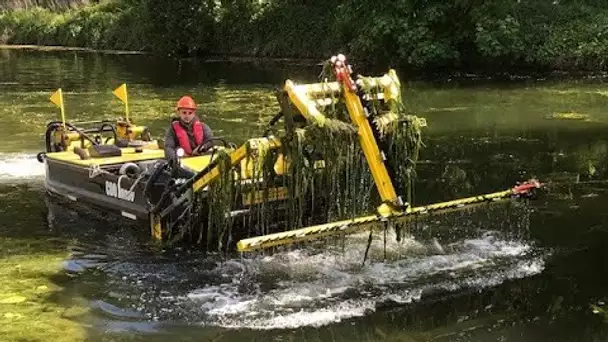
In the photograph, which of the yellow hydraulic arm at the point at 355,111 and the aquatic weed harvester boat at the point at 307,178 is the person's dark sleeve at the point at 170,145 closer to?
the aquatic weed harvester boat at the point at 307,178

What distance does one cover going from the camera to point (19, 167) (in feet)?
42.2

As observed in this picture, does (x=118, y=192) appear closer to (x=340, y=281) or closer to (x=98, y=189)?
(x=98, y=189)

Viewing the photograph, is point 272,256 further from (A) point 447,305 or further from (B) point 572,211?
(B) point 572,211

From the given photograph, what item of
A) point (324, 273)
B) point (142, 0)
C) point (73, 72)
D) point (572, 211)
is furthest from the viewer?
point (142, 0)

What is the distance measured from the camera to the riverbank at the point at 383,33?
26297 mm

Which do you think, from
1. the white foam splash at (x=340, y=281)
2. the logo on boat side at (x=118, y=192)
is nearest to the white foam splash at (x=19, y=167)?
the logo on boat side at (x=118, y=192)

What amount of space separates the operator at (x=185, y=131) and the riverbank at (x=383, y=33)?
61.4ft

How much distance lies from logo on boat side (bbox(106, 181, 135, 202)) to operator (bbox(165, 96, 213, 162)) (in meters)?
0.59

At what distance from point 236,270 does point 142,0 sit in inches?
1523

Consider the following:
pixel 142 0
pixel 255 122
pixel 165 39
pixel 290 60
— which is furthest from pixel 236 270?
pixel 142 0

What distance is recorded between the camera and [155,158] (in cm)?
989

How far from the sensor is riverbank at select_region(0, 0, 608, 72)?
2630 centimetres

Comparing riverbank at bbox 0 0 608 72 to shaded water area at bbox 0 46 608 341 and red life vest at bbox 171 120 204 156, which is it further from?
red life vest at bbox 171 120 204 156

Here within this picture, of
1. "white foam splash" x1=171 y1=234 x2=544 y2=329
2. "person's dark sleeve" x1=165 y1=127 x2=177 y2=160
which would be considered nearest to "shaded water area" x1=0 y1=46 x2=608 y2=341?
"white foam splash" x1=171 y1=234 x2=544 y2=329
